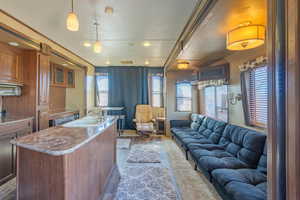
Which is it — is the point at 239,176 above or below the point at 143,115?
below

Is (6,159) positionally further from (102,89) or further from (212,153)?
(102,89)

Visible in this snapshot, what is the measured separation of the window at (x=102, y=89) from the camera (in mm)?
6703

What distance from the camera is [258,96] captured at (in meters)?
2.82

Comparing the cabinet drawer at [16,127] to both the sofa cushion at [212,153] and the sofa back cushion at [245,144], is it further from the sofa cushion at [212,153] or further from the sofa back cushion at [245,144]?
the sofa back cushion at [245,144]

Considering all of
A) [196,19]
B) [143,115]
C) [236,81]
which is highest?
[196,19]

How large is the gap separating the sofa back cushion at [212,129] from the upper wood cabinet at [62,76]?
14.1ft

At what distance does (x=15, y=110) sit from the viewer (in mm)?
3217

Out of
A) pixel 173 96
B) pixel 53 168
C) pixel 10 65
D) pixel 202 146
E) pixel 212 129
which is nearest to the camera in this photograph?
pixel 53 168

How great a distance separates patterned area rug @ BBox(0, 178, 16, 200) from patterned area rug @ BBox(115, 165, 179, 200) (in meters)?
1.49

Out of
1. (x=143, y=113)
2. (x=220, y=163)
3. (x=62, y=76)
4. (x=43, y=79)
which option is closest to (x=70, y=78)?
(x=62, y=76)

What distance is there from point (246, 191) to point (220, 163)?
0.71m

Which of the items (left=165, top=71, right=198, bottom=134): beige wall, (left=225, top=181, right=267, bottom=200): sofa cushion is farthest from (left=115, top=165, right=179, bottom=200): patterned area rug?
(left=165, top=71, right=198, bottom=134): beige wall

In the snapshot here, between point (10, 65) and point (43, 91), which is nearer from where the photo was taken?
point (10, 65)

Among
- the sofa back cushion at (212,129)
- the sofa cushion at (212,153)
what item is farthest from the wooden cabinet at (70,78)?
the sofa cushion at (212,153)
